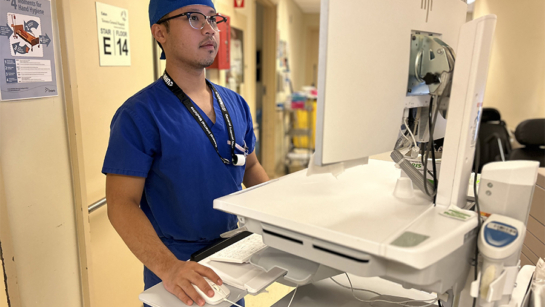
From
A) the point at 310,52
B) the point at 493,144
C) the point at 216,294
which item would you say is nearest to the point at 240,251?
the point at 216,294

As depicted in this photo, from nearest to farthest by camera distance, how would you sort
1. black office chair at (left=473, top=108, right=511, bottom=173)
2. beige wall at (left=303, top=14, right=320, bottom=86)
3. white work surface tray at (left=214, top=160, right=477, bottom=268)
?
white work surface tray at (left=214, top=160, right=477, bottom=268) < black office chair at (left=473, top=108, right=511, bottom=173) < beige wall at (left=303, top=14, right=320, bottom=86)

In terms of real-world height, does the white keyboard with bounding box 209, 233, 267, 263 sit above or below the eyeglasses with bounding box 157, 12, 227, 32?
below

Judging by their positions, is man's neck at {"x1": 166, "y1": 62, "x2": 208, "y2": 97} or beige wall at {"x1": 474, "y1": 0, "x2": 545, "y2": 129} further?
beige wall at {"x1": 474, "y1": 0, "x2": 545, "y2": 129}

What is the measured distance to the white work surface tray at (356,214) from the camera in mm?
652

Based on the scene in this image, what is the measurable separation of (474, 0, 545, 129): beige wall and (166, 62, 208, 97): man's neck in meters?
3.48

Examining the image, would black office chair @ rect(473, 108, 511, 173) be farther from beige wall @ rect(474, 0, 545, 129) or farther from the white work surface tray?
the white work surface tray

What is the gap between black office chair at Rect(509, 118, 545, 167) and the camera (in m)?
2.99

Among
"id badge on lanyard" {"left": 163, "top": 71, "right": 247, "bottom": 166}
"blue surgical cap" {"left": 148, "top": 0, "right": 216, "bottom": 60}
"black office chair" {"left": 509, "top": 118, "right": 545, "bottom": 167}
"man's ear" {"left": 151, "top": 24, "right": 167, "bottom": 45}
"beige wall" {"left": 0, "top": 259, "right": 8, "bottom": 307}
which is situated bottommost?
"beige wall" {"left": 0, "top": 259, "right": 8, "bottom": 307}

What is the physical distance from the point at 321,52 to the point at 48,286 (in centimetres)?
124

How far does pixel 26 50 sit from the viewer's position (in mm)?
1173

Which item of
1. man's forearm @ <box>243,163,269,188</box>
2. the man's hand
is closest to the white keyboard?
the man's hand

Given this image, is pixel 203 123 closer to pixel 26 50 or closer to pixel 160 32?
pixel 160 32

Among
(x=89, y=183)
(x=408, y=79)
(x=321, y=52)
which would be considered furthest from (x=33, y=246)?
(x=408, y=79)

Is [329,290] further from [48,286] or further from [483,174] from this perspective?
[48,286]
